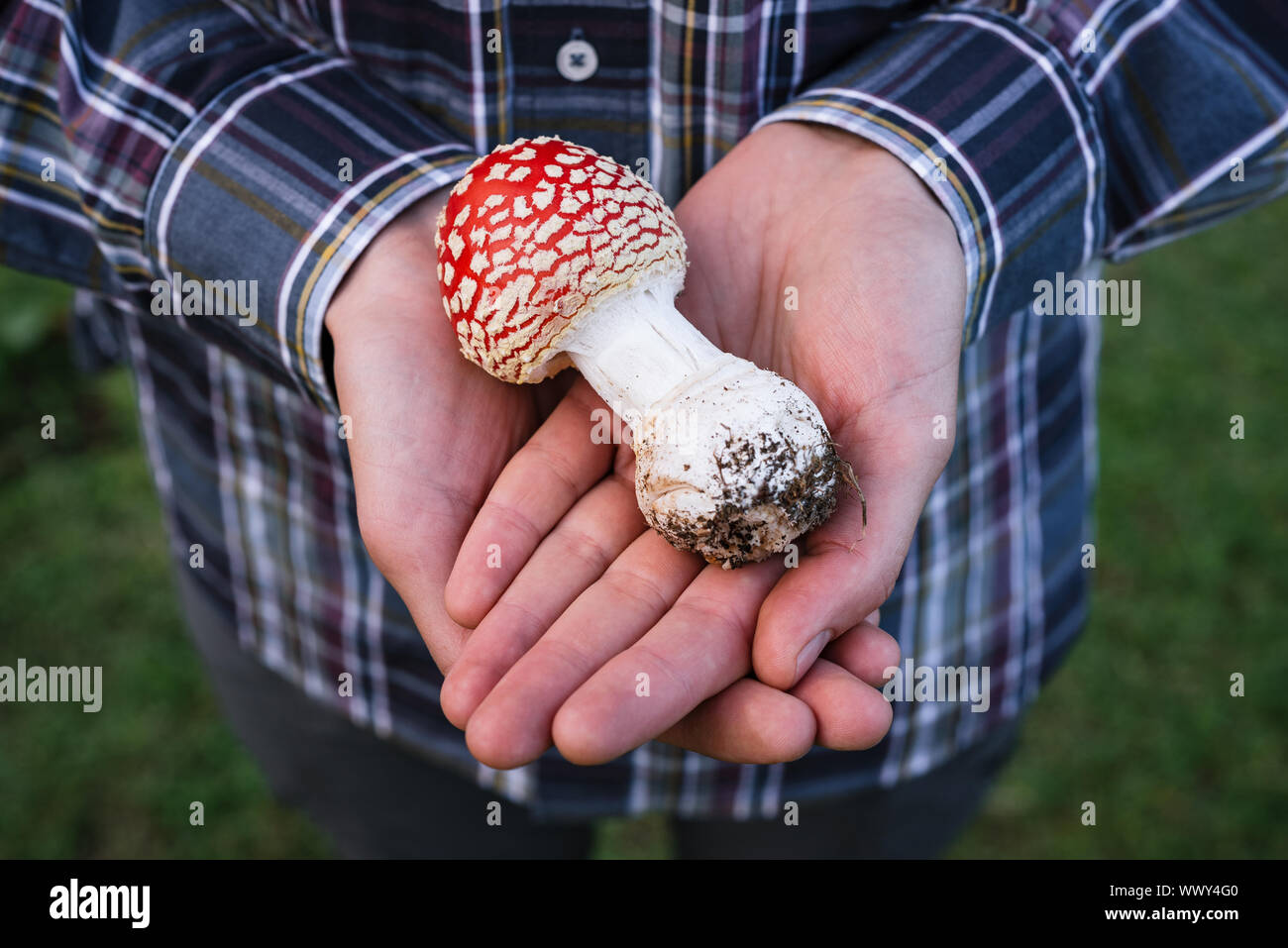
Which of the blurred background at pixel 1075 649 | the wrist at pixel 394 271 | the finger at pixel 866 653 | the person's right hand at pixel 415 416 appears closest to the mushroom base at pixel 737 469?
the finger at pixel 866 653

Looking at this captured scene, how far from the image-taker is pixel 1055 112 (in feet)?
7.70

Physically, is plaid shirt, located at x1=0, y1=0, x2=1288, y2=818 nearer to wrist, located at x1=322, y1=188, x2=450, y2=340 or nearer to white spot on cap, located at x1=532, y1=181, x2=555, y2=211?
wrist, located at x1=322, y1=188, x2=450, y2=340

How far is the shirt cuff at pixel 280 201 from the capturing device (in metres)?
2.25

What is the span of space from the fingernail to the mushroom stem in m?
0.68

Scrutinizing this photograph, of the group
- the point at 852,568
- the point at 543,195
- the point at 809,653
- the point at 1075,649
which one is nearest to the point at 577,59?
the point at 543,195

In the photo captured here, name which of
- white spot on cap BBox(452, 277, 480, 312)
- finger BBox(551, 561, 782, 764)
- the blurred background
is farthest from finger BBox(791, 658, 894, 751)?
the blurred background

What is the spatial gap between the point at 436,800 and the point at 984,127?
2.34 meters

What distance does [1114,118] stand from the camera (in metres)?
2.49

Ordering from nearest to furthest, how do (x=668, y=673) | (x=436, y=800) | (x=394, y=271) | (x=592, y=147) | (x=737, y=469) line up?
(x=668, y=673) < (x=737, y=469) < (x=394, y=271) < (x=592, y=147) < (x=436, y=800)

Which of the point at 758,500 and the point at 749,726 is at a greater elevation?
the point at 758,500

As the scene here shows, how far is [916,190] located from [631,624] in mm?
1187

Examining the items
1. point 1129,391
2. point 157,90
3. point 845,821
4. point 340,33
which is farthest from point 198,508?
point 1129,391

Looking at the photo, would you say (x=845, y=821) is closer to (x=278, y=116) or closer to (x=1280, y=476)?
(x=278, y=116)

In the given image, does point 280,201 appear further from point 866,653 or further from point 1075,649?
point 1075,649
